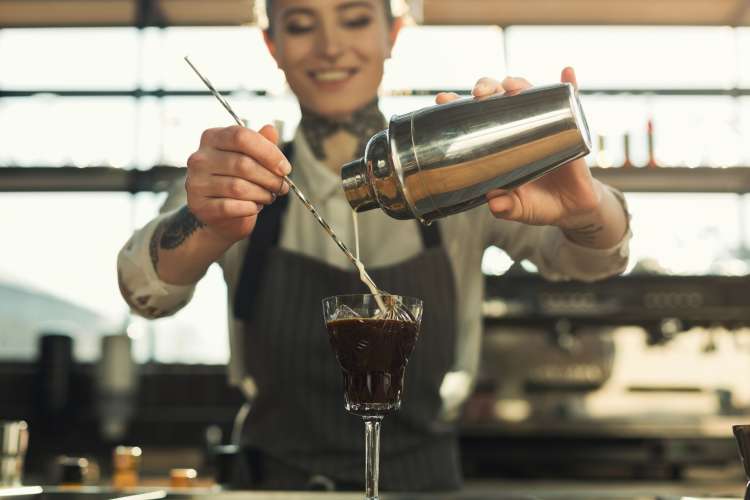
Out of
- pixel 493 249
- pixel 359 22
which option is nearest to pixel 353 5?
pixel 359 22

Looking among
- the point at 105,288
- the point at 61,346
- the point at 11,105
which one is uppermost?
the point at 11,105

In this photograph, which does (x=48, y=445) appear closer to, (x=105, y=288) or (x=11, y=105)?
(x=105, y=288)

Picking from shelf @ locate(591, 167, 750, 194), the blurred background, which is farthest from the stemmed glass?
shelf @ locate(591, 167, 750, 194)

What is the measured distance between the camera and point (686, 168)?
4230 millimetres

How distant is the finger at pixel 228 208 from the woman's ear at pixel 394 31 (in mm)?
867

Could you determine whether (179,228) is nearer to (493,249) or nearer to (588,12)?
(493,249)

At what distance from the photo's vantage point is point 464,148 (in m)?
1.07

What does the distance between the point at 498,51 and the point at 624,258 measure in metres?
3.41

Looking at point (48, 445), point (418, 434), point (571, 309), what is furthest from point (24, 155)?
point (418, 434)

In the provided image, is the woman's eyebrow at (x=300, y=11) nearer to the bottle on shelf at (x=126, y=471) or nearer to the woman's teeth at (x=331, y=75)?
the woman's teeth at (x=331, y=75)

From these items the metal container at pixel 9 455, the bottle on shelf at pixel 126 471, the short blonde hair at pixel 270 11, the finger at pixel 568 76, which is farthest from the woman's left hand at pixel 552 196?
the bottle on shelf at pixel 126 471

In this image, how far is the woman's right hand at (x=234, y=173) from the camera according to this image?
111 cm

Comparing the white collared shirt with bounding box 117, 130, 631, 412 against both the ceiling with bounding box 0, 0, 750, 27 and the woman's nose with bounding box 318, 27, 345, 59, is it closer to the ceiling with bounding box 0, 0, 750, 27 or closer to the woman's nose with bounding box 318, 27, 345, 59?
the woman's nose with bounding box 318, 27, 345, 59

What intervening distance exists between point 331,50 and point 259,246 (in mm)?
426
